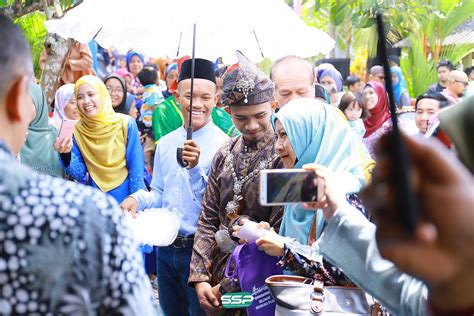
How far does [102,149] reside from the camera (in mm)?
6438

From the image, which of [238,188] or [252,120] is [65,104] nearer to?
[252,120]

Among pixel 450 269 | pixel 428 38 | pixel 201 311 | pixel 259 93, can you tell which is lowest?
pixel 201 311

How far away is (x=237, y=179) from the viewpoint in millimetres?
4434

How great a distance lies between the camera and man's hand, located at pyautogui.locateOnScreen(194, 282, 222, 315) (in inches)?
175

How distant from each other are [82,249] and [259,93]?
2828mm

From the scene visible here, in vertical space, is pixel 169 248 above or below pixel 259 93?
below

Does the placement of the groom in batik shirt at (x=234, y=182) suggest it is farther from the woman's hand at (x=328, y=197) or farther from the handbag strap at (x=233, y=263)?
the woman's hand at (x=328, y=197)

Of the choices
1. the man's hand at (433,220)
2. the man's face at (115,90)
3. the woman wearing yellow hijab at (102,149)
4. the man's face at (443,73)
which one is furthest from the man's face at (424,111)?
the man's face at (443,73)

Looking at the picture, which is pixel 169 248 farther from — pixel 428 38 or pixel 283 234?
pixel 428 38

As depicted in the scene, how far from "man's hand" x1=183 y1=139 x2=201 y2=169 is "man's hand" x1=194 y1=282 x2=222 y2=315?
2.69 ft

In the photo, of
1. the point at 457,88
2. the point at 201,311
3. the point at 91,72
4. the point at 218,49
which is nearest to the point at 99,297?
the point at 201,311

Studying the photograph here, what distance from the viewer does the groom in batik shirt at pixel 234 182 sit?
4.37 m

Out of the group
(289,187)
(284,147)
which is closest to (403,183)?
(289,187)

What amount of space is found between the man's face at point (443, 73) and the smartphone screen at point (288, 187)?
38.3 feet
